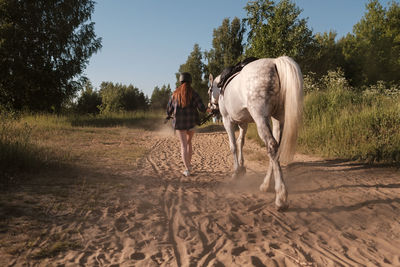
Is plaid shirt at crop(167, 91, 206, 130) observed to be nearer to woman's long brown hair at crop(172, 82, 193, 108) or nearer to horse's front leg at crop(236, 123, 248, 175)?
woman's long brown hair at crop(172, 82, 193, 108)

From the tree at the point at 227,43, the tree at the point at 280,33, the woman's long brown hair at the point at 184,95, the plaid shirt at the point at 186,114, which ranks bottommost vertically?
the plaid shirt at the point at 186,114

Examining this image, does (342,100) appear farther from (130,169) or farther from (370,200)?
(130,169)

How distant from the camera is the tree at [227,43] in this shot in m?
36.0

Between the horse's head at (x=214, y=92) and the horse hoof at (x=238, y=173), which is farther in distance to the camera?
the horse's head at (x=214, y=92)

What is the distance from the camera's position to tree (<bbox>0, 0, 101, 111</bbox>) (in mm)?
16984

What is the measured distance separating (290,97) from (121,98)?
34.2m

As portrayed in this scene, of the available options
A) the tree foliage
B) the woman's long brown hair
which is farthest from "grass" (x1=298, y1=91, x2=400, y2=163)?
the tree foliage

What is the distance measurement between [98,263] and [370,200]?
13.4 ft

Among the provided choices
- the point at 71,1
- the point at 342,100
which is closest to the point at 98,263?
the point at 342,100

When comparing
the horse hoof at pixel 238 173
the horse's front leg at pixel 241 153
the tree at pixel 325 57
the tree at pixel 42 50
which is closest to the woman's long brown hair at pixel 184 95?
the horse's front leg at pixel 241 153

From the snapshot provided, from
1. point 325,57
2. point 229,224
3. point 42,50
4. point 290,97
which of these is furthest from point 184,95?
point 325,57

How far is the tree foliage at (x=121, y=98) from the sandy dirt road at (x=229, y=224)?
27.6 m

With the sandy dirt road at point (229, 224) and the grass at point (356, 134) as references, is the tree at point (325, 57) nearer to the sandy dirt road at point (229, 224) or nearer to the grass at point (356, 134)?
the grass at point (356, 134)

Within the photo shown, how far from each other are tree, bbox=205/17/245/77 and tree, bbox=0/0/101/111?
68.3 feet
